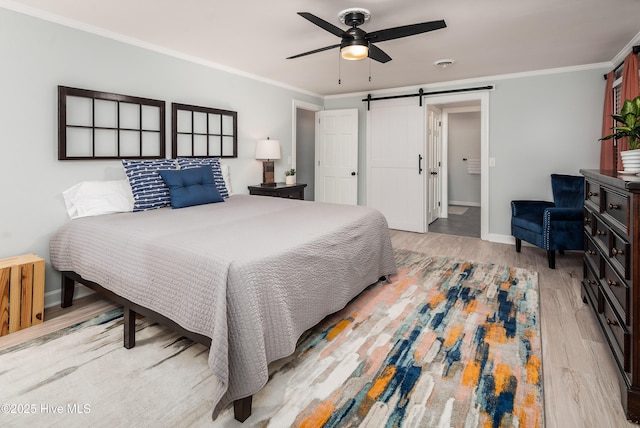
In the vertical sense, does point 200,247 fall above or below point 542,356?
above

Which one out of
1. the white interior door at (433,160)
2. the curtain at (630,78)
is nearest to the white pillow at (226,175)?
the white interior door at (433,160)

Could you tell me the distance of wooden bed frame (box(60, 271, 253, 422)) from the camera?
154 centimetres

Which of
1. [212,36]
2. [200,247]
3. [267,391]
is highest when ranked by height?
[212,36]

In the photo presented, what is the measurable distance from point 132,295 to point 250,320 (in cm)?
91

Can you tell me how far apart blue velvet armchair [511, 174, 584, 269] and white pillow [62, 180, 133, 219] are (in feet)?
13.5

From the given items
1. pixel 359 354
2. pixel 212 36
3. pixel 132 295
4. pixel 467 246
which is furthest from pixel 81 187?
pixel 467 246

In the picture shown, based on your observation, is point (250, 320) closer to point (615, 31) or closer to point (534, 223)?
point (534, 223)

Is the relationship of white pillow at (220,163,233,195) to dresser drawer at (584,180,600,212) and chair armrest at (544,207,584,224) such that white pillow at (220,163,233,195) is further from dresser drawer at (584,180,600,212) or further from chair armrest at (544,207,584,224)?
chair armrest at (544,207,584,224)

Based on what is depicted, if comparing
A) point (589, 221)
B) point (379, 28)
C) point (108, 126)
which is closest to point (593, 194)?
point (589, 221)

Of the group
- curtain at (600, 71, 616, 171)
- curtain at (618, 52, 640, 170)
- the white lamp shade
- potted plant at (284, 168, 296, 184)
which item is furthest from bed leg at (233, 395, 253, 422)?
curtain at (600, 71, 616, 171)

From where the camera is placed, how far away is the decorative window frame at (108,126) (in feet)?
9.29

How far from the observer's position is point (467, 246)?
4656mm

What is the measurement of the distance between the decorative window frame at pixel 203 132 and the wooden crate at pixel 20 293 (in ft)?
5.53

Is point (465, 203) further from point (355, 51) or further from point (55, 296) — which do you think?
point (55, 296)
